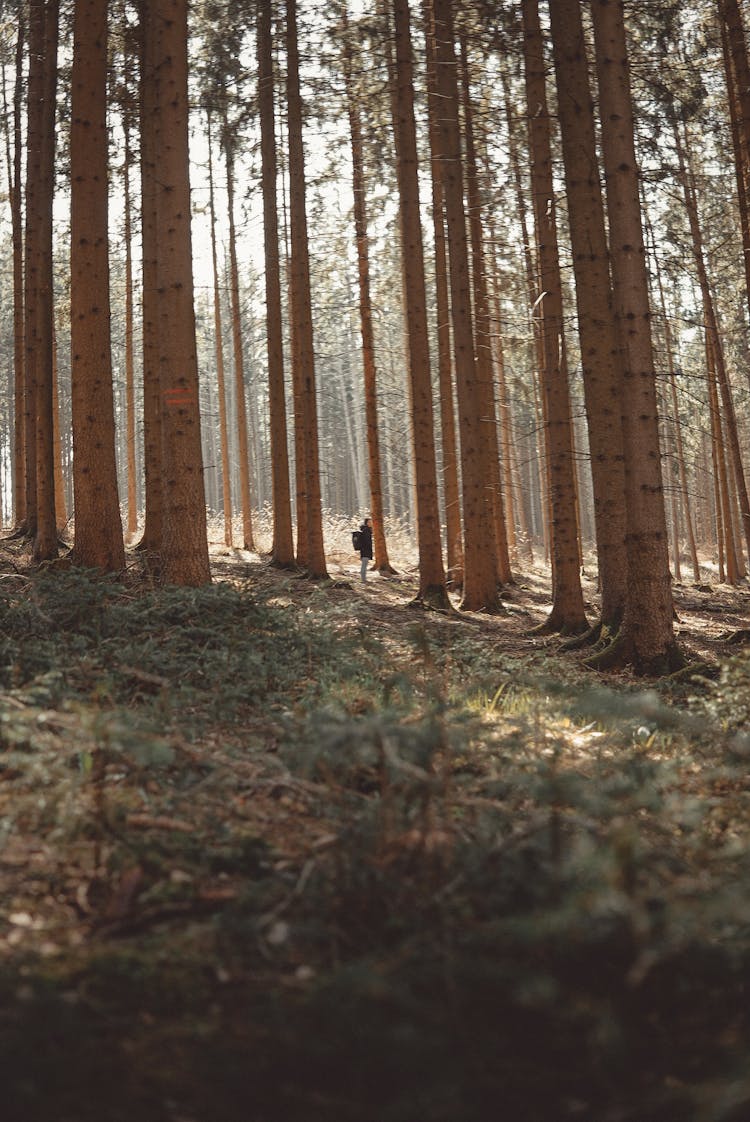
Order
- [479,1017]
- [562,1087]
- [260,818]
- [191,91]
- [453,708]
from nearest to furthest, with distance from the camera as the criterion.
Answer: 1. [562,1087]
2. [479,1017]
3. [260,818]
4. [453,708]
5. [191,91]

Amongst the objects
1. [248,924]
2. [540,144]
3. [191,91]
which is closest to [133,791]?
[248,924]

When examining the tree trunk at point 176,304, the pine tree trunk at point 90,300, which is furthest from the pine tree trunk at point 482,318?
the tree trunk at point 176,304

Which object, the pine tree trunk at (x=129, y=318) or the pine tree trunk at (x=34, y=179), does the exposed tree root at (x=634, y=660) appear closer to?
the pine tree trunk at (x=34, y=179)

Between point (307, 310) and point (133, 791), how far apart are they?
13.7m

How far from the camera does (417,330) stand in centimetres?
1393

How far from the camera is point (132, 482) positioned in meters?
24.5

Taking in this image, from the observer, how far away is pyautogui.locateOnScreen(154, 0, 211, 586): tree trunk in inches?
344

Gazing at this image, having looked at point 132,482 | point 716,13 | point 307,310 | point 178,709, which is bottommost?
Answer: point 178,709

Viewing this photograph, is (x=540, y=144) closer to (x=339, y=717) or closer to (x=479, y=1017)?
(x=339, y=717)

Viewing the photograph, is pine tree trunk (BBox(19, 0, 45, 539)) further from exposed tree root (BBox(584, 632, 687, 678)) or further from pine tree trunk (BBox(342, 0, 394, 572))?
exposed tree root (BBox(584, 632, 687, 678))

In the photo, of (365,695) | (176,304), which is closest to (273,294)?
(176,304)

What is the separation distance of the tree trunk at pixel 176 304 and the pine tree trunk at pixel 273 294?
7.54 m

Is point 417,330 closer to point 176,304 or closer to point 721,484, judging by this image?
point 176,304

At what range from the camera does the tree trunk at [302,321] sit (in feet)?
51.0
